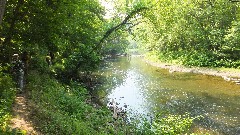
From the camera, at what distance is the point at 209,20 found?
40062 millimetres

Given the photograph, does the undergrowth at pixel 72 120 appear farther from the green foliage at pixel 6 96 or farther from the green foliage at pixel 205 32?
the green foliage at pixel 205 32

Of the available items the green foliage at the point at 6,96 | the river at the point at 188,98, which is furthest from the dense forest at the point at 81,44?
the river at the point at 188,98

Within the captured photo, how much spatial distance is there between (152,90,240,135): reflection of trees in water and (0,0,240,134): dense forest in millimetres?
2287

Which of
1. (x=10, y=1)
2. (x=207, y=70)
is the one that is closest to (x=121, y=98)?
(x=10, y=1)

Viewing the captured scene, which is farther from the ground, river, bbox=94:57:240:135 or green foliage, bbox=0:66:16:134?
green foliage, bbox=0:66:16:134

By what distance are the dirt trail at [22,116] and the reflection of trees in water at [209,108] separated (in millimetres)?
9411

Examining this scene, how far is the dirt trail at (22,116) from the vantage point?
9.05m

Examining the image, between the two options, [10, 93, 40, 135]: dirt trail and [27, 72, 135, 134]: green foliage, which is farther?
[27, 72, 135, 134]: green foliage

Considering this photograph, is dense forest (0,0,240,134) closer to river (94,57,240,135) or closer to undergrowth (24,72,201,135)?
undergrowth (24,72,201,135)

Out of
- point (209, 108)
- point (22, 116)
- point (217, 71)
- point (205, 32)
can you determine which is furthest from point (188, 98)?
point (205, 32)

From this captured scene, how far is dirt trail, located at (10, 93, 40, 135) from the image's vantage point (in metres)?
9.05

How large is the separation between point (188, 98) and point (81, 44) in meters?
10.1

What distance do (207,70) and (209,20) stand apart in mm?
9313

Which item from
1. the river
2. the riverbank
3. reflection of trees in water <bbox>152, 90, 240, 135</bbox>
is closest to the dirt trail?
the river
